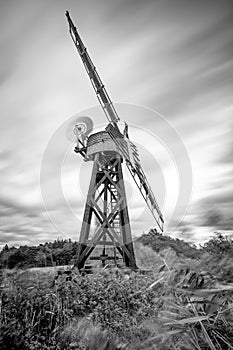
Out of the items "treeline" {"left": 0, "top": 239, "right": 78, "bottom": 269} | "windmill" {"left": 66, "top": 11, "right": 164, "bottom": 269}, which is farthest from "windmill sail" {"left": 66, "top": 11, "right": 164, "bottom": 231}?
"treeline" {"left": 0, "top": 239, "right": 78, "bottom": 269}

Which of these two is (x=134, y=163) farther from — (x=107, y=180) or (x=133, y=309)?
(x=133, y=309)

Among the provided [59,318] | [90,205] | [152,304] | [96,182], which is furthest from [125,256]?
[59,318]

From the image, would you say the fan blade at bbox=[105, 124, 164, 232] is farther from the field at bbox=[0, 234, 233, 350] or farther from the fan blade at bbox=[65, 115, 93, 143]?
the field at bbox=[0, 234, 233, 350]

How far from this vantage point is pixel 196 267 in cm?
189

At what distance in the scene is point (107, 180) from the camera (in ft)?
38.2

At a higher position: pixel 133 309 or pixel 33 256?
pixel 33 256

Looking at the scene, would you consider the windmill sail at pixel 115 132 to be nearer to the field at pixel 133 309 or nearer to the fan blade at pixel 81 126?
the fan blade at pixel 81 126

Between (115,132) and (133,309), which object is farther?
(115,132)

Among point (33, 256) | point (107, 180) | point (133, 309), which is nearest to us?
point (133, 309)

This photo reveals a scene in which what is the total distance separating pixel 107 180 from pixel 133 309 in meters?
7.61

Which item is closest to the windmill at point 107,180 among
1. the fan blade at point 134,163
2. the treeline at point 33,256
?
the fan blade at point 134,163

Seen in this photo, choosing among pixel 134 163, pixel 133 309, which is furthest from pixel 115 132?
pixel 133 309

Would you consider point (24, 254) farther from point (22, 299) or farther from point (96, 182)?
point (22, 299)

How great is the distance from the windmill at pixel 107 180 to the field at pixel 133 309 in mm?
4986
